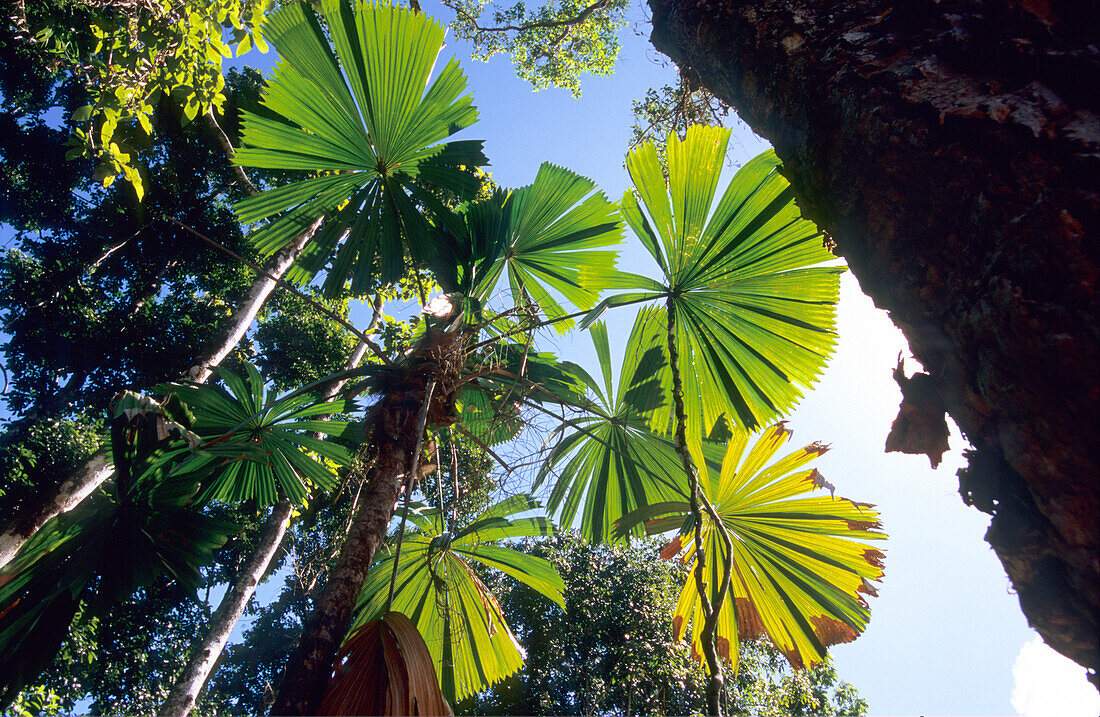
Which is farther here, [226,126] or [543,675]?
[543,675]

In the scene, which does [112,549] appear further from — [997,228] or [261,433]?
[997,228]

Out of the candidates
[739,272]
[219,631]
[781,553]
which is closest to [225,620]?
[219,631]

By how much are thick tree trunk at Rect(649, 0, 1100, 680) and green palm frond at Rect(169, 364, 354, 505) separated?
2.62 meters

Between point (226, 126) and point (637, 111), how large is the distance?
5.63m

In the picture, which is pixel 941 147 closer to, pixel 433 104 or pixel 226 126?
pixel 433 104

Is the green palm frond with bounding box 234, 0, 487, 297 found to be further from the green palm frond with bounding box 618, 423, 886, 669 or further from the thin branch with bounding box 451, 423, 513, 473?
the green palm frond with bounding box 618, 423, 886, 669

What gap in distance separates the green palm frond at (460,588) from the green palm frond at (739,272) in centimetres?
124

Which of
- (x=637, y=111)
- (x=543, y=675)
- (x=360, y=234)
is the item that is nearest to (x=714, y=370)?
(x=360, y=234)

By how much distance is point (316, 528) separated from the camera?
7.45 meters

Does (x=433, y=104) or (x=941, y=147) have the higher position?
(x=433, y=104)

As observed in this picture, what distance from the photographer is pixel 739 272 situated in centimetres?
228

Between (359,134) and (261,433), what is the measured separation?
1.69m

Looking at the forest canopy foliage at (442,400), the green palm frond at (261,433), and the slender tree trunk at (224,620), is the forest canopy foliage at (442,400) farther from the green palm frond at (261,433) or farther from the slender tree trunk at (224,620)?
the slender tree trunk at (224,620)

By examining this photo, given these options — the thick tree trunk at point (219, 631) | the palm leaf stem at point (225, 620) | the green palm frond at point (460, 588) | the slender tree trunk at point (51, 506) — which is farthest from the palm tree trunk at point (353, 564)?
the slender tree trunk at point (51, 506)
